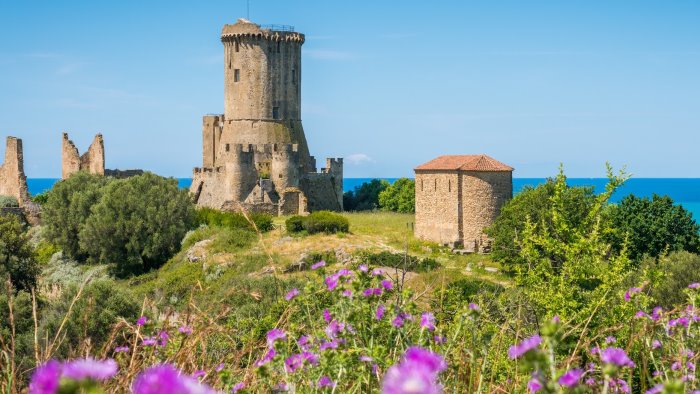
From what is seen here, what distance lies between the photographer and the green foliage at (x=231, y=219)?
38875mm

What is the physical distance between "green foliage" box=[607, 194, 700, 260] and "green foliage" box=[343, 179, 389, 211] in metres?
24.7

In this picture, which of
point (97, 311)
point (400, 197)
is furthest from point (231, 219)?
point (97, 311)

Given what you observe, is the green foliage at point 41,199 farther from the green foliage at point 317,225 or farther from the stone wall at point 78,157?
the green foliage at point 317,225

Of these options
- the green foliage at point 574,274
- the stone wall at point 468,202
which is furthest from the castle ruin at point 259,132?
the green foliage at point 574,274

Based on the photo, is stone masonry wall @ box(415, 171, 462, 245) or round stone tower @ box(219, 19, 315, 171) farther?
round stone tower @ box(219, 19, 315, 171)

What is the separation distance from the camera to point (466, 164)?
36844mm

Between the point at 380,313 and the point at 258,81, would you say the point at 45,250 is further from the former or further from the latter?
the point at 380,313

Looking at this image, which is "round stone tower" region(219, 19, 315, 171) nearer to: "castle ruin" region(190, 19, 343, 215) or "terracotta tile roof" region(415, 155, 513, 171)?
"castle ruin" region(190, 19, 343, 215)

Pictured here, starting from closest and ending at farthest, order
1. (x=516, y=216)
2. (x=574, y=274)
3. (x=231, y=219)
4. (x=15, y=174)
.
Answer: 1. (x=574, y=274)
2. (x=516, y=216)
3. (x=231, y=219)
4. (x=15, y=174)

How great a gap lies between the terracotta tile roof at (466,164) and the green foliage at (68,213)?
1715 centimetres

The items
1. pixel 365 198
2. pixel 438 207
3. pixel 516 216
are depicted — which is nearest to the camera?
pixel 516 216

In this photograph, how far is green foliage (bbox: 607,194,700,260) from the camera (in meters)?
32.3

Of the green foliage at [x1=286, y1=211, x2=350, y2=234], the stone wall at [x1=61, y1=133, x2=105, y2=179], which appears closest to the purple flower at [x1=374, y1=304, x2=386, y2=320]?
the green foliage at [x1=286, y1=211, x2=350, y2=234]

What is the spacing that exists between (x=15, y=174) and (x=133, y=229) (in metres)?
12.4
